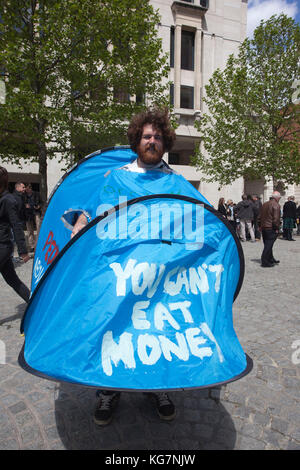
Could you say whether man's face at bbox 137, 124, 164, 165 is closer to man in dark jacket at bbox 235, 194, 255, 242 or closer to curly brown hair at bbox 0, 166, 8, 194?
curly brown hair at bbox 0, 166, 8, 194

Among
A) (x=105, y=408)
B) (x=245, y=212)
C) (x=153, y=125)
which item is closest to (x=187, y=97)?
(x=245, y=212)

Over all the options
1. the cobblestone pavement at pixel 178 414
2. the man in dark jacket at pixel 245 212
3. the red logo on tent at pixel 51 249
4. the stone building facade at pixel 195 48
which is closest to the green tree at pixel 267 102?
the man in dark jacket at pixel 245 212

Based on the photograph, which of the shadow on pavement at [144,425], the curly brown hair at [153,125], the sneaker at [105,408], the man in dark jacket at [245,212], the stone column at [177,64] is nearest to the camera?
the shadow on pavement at [144,425]

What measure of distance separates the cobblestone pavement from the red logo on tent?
1180 mm

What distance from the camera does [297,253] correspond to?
11.9 metres

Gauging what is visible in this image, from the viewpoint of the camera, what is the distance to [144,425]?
2441 millimetres

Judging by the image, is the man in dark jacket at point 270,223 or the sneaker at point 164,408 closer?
the sneaker at point 164,408

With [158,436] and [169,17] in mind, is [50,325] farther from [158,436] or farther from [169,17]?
[169,17]

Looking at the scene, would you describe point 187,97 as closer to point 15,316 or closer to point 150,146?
point 15,316

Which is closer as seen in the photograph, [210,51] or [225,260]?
[225,260]

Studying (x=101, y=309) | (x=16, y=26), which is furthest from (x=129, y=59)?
(x=101, y=309)

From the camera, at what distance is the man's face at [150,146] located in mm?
2670

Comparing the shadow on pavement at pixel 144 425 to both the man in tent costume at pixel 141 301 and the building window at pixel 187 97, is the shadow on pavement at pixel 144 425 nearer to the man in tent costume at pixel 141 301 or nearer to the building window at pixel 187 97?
the man in tent costume at pixel 141 301

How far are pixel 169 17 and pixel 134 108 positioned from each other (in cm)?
1895
